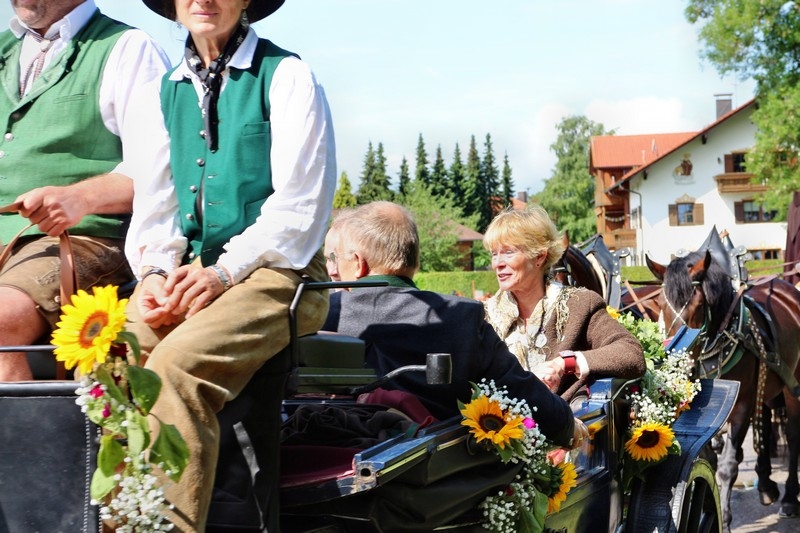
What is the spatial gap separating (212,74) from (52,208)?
54cm

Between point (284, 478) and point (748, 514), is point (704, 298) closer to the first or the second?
point (748, 514)

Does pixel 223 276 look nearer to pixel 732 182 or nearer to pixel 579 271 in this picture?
pixel 579 271

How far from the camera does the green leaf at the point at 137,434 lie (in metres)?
2.09

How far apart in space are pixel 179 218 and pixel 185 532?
0.91 meters

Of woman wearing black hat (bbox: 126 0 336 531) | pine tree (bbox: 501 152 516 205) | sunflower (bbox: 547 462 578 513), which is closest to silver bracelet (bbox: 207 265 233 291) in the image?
woman wearing black hat (bbox: 126 0 336 531)

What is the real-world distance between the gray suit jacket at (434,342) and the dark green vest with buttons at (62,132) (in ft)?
2.55

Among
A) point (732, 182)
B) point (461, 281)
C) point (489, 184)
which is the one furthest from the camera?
point (489, 184)

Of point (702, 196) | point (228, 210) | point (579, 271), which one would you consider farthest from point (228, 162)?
point (702, 196)

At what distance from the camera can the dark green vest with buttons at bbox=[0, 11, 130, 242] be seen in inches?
117

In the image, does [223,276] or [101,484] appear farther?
[223,276]

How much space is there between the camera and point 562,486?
3436 mm

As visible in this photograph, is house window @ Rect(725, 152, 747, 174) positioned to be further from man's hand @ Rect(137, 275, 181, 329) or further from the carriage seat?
man's hand @ Rect(137, 275, 181, 329)

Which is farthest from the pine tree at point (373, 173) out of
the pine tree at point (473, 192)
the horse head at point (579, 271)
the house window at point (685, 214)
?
the horse head at point (579, 271)

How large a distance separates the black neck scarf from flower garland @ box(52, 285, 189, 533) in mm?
716
